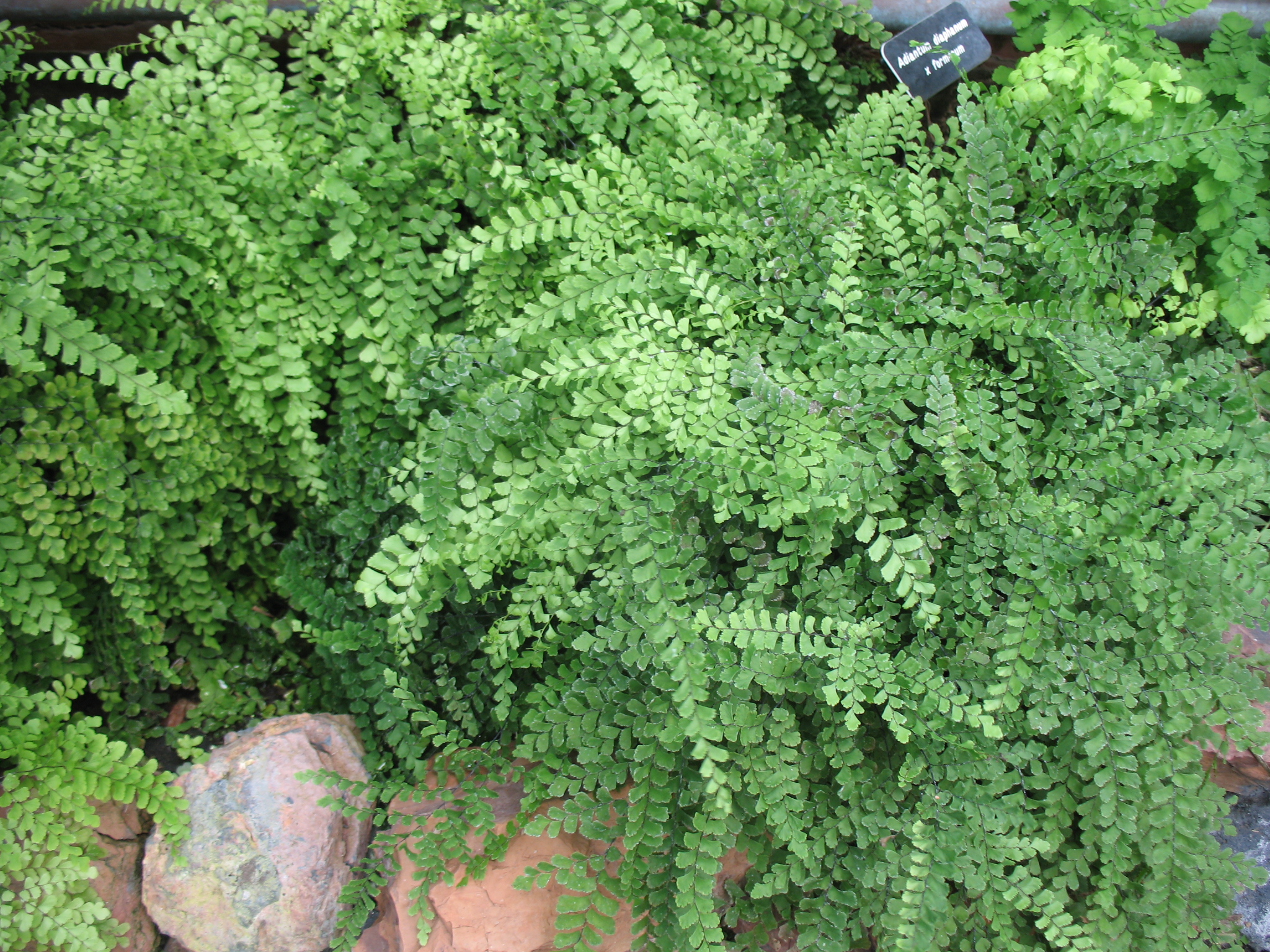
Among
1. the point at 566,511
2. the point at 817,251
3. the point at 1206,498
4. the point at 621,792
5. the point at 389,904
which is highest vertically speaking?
the point at 817,251

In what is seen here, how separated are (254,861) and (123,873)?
0.52 m

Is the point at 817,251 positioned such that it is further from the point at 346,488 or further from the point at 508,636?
the point at 346,488

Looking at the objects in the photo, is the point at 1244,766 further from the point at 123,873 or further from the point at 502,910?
the point at 123,873

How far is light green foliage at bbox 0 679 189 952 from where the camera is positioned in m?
2.31

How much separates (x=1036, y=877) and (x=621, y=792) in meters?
1.19

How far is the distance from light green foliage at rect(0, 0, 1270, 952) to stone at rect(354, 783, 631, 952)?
0.16 m

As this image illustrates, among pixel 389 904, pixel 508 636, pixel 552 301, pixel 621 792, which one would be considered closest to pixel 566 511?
pixel 508 636

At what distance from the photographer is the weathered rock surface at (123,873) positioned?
2631 millimetres

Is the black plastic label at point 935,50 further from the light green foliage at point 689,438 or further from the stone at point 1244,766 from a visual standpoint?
the stone at point 1244,766

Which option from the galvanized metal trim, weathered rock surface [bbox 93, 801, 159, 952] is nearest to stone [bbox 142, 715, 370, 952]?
weathered rock surface [bbox 93, 801, 159, 952]

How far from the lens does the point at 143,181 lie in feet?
8.82

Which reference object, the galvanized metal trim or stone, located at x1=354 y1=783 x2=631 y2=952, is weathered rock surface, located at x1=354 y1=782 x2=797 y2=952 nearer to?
stone, located at x1=354 y1=783 x2=631 y2=952

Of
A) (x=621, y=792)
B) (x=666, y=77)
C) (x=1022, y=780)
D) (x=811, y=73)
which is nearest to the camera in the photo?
(x=1022, y=780)

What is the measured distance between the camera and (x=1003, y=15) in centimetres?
333
